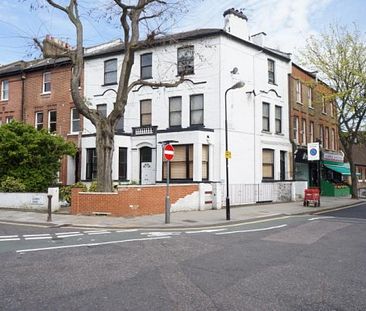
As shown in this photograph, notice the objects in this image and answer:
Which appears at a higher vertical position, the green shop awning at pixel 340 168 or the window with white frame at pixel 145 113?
the window with white frame at pixel 145 113

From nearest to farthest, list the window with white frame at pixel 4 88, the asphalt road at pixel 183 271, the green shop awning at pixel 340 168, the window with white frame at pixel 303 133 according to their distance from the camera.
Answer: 1. the asphalt road at pixel 183 271
2. the window with white frame at pixel 303 133
3. the window with white frame at pixel 4 88
4. the green shop awning at pixel 340 168

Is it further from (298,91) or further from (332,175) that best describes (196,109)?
(332,175)

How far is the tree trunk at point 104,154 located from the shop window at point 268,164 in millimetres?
11804

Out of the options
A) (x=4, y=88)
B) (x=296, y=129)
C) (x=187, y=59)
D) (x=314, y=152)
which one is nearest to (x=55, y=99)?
(x=4, y=88)

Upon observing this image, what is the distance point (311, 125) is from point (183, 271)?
28135 mm

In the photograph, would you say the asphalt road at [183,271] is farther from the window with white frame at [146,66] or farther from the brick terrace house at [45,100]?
the brick terrace house at [45,100]

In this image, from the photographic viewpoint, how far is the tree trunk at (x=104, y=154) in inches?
742

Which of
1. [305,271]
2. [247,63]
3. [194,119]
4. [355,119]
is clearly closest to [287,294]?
[305,271]

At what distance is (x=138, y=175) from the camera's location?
1017 inches

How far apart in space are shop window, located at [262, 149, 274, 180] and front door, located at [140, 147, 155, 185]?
7411 mm

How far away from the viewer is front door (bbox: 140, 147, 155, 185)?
25438 millimetres


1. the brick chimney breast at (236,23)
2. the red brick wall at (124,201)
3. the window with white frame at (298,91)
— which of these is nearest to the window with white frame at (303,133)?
the window with white frame at (298,91)

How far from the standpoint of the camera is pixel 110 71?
2778 cm

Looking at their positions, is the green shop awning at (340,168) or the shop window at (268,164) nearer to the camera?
the shop window at (268,164)
